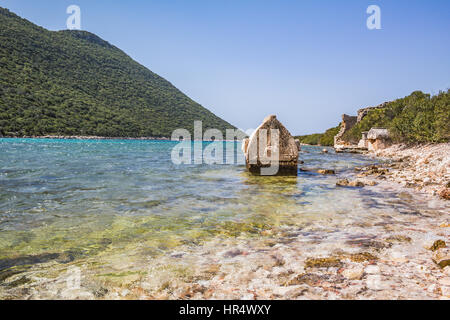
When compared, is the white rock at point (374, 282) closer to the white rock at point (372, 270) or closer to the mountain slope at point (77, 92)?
the white rock at point (372, 270)

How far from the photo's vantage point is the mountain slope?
67.8m

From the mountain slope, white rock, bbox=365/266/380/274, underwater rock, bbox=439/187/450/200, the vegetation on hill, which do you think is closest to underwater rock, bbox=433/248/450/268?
white rock, bbox=365/266/380/274

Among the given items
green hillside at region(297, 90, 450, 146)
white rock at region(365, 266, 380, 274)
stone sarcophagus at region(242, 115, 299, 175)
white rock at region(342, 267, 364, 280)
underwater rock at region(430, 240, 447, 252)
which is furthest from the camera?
green hillside at region(297, 90, 450, 146)

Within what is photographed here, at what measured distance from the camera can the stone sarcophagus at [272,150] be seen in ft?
36.9

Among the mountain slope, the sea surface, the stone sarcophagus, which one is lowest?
the sea surface

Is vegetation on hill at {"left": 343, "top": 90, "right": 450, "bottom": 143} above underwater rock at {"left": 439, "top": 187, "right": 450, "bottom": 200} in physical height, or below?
above

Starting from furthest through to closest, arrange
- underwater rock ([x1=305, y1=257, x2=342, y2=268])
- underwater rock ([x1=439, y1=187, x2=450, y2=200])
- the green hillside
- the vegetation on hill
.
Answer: the green hillside
the vegetation on hill
underwater rock ([x1=439, y1=187, x2=450, y2=200])
underwater rock ([x1=305, y1=257, x2=342, y2=268])

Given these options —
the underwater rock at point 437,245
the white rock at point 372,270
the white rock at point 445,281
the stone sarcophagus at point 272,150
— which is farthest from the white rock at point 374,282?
the stone sarcophagus at point 272,150

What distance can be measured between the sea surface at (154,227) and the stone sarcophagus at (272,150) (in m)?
3.11

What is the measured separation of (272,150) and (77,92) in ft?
314

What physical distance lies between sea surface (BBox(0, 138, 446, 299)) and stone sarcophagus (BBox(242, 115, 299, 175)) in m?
3.11

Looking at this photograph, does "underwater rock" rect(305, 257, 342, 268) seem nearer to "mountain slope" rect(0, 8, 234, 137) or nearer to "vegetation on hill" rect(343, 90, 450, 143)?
"vegetation on hill" rect(343, 90, 450, 143)
